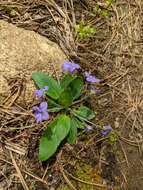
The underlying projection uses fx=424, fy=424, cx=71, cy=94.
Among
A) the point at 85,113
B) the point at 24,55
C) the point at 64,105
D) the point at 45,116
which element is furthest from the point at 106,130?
the point at 24,55

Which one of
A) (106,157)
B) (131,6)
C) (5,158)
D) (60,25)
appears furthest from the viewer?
(131,6)

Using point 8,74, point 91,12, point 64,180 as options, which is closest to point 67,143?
point 64,180

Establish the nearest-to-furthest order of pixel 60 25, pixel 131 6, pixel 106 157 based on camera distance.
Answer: pixel 106 157, pixel 60 25, pixel 131 6

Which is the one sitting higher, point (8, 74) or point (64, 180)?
point (8, 74)

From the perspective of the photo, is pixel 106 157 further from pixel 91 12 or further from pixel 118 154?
pixel 91 12

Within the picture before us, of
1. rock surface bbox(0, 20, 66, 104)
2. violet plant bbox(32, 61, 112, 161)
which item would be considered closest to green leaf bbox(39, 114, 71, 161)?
violet plant bbox(32, 61, 112, 161)

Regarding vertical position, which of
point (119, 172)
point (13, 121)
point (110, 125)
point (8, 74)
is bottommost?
point (119, 172)
